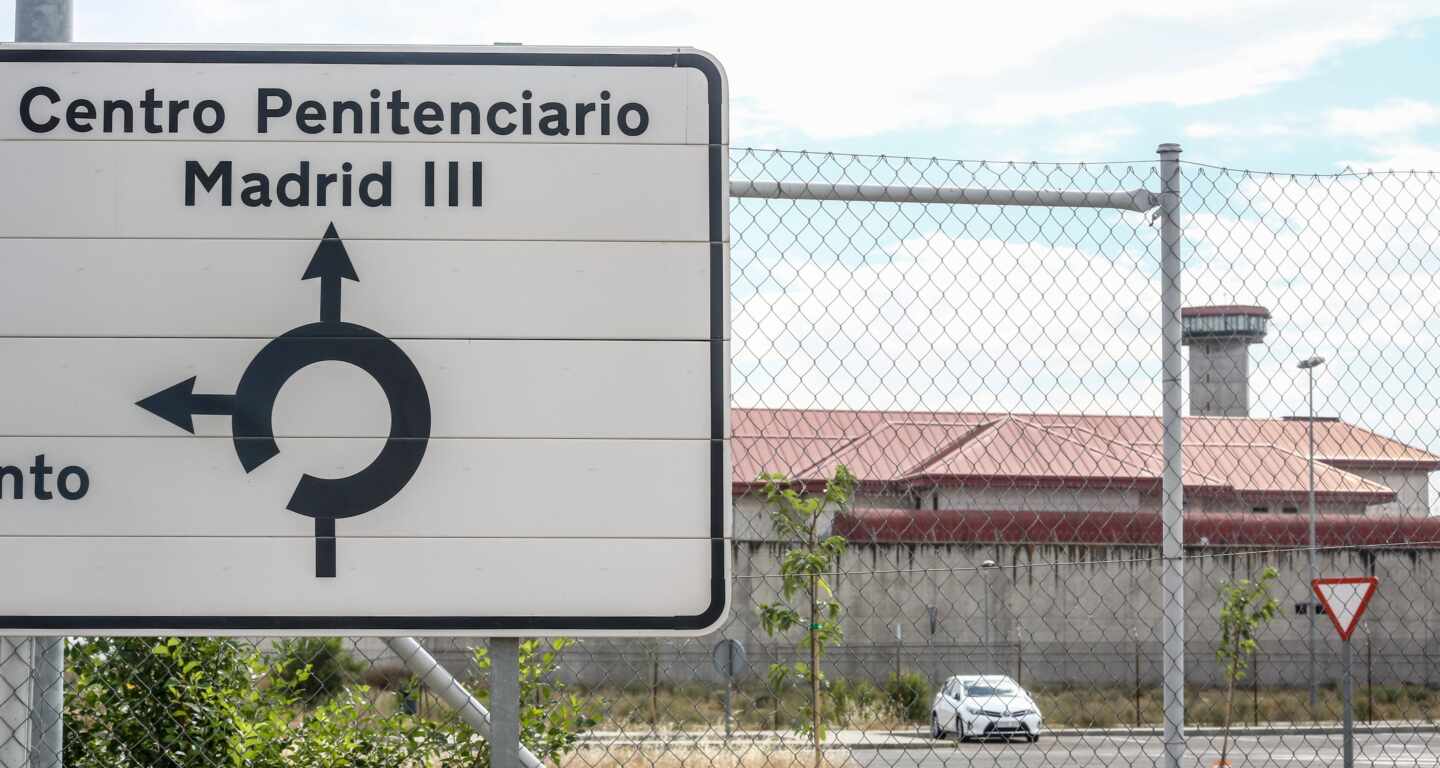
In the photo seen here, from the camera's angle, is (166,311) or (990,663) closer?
(166,311)

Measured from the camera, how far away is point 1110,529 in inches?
1182

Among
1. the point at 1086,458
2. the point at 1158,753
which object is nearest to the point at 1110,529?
the point at 1086,458

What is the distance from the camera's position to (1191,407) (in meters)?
48.5

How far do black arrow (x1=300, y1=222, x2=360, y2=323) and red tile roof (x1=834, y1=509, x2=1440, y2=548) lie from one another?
1048 inches

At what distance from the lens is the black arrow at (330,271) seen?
7.87ft

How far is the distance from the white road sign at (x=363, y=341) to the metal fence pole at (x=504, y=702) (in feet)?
0.24

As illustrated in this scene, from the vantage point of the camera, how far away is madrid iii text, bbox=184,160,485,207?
2420mm

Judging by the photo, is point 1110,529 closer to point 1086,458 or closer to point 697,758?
point 1086,458

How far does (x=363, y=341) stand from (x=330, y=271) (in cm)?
13

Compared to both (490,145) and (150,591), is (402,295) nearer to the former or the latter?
(490,145)

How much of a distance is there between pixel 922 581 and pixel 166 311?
28023 millimetres

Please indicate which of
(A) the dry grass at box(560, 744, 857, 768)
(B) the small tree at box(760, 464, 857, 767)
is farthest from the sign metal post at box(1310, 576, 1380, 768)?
(B) the small tree at box(760, 464, 857, 767)

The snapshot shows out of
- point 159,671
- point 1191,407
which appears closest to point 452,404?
point 159,671

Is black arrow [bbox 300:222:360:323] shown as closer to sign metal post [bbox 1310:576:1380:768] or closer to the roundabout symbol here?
the roundabout symbol
